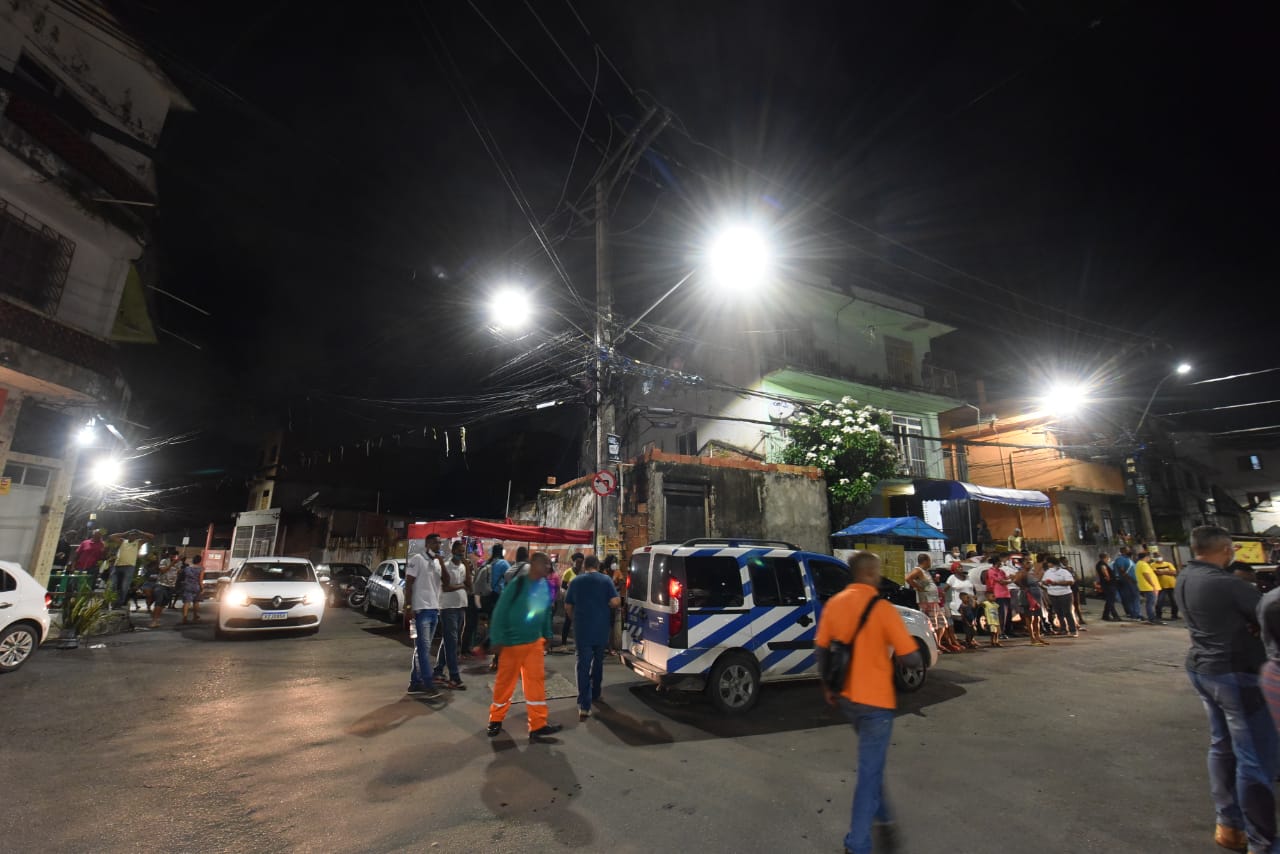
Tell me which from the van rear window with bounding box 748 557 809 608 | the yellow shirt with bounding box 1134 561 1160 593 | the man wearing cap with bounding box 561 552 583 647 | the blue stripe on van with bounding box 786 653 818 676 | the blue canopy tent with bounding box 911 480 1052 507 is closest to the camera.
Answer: the van rear window with bounding box 748 557 809 608

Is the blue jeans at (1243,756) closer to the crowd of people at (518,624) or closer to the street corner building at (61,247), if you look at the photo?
the crowd of people at (518,624)

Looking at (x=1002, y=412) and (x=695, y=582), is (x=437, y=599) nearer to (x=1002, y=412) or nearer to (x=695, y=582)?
(x=695, y=582)

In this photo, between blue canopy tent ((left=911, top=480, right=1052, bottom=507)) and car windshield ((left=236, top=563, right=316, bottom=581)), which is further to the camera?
blue canopy tent ((left=911, top=480, right=1052, bottom=507))

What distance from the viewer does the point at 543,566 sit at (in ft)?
18.2

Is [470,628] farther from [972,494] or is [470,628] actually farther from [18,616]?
[972,494]

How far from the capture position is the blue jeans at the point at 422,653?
685 cm

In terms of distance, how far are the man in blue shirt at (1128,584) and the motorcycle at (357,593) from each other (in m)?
22.3

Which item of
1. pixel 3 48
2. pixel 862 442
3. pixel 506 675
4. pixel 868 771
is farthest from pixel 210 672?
pixel 862 442

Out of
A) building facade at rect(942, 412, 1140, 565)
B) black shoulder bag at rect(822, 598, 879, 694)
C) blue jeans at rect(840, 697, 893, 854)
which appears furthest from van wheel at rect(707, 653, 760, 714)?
building facade at rect(942, 412, 1140, 565)

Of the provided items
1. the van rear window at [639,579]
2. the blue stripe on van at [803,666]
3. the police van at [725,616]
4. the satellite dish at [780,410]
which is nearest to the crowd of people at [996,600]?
the police van at [725,616]

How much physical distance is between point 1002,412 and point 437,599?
30567mm

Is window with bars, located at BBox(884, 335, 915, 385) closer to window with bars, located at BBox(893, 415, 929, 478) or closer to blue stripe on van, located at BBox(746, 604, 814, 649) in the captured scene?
window with bars, located at BBox(893, 415, 929, 478)

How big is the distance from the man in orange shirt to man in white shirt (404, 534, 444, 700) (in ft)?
17.3

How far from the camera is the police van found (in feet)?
20.1
